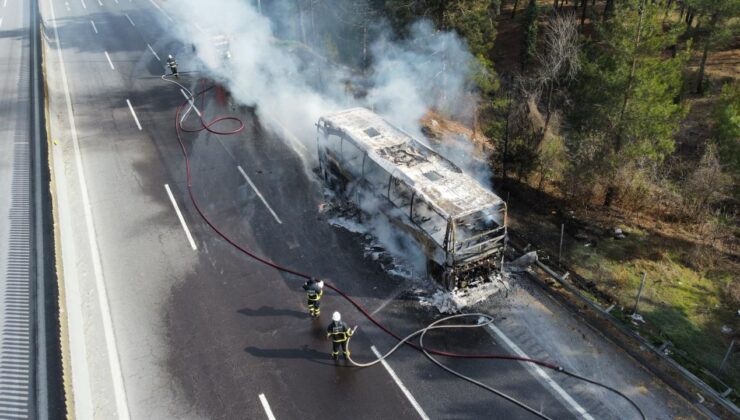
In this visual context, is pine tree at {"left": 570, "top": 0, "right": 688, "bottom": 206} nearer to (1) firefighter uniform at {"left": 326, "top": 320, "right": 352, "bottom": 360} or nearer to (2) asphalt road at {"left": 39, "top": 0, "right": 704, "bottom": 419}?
(2) asphalt road at {"left": 39, "top": 0, "right": 704, "bottom": 419}

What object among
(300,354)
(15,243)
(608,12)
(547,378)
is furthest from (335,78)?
(547,378)

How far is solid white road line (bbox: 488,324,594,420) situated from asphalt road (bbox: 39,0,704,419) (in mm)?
42

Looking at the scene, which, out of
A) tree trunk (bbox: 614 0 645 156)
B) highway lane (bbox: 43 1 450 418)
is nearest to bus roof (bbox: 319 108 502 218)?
highway lane (bbox: 43 1 450 418)

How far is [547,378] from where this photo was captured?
880 cm

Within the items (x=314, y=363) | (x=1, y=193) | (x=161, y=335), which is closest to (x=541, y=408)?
(x=314, y=363)

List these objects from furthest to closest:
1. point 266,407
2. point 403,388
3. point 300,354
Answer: point 300,354
point 403,388
point 266,407

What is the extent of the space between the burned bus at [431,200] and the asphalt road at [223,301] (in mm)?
1231

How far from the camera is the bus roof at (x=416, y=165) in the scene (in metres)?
10.3

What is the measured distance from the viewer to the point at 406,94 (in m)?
19.3

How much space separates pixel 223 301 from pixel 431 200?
494cm

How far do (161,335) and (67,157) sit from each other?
9600 millimetres

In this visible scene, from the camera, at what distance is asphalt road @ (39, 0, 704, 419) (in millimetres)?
8438

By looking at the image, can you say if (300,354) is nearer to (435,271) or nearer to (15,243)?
(435,271)

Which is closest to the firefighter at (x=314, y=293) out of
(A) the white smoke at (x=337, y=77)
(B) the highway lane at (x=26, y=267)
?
(B) the highway lane at (x=26, y=267)
